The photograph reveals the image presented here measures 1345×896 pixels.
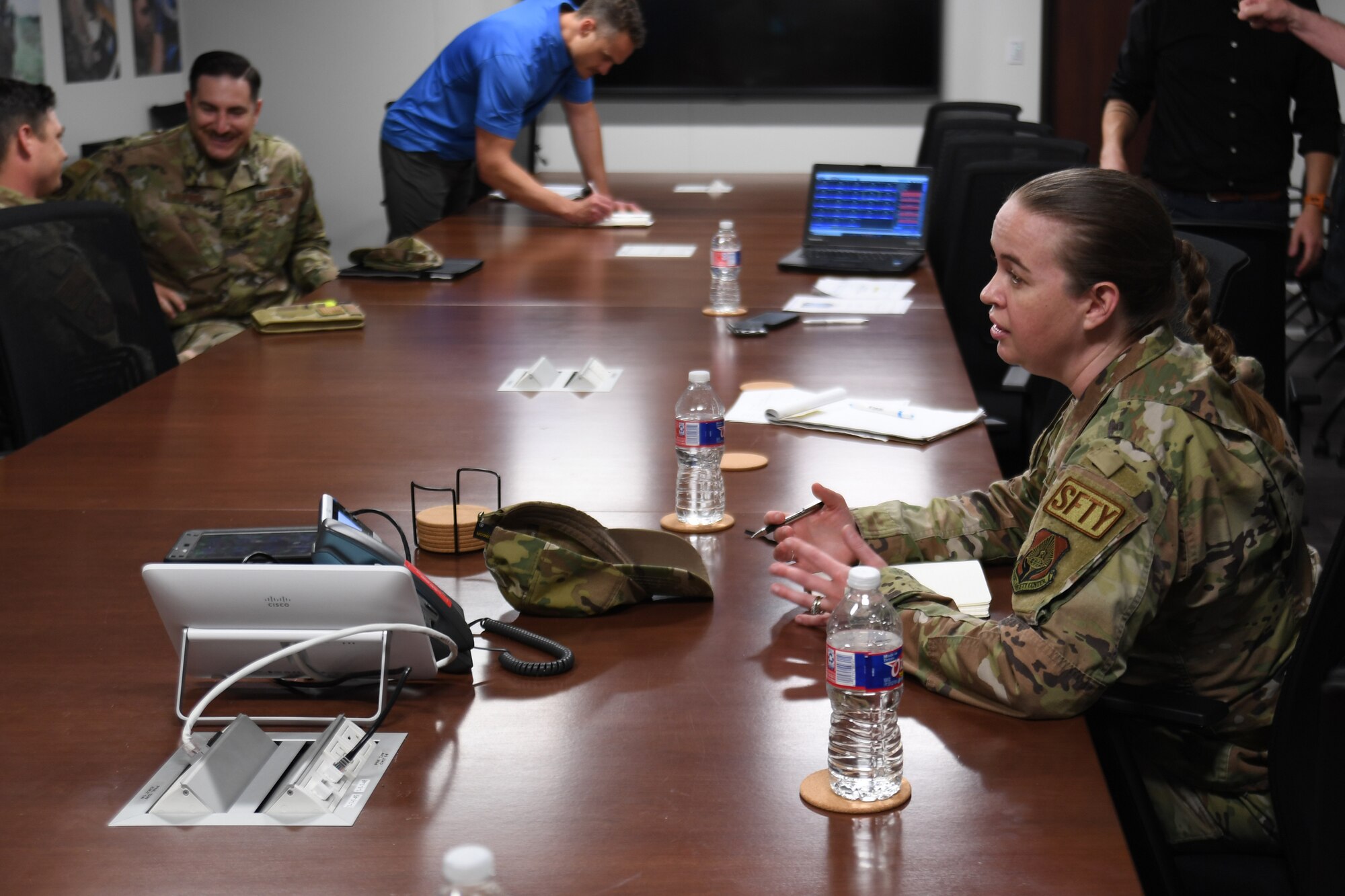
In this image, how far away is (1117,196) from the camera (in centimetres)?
146

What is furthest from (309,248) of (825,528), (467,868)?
(467,868)

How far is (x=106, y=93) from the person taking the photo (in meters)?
6.39

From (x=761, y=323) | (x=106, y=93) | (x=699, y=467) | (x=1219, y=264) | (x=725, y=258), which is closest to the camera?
(x=699, y=467)

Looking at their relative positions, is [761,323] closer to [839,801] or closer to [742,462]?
[742,462]

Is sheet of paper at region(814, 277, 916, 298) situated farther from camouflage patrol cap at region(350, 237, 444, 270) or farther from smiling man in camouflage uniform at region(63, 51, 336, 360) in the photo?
smiling man in camouflage uniform at region(63, 51, 336, 360)

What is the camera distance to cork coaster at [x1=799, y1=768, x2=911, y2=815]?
1.15 m

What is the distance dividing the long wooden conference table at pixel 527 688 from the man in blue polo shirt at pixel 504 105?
1879mm

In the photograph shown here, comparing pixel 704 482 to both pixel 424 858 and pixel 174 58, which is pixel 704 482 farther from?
pixel 174 58

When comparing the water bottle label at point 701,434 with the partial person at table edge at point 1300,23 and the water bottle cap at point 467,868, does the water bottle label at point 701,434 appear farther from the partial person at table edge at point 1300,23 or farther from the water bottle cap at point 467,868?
the partial person at table edge at point 1300,23

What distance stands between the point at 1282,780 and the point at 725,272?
2.09 metres

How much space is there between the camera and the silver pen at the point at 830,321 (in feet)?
10.3

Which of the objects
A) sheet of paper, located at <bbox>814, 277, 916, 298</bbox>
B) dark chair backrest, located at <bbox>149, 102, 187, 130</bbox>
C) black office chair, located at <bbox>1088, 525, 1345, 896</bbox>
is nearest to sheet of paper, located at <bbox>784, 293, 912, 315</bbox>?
sheet of paper, located at <bbox>814, 277, 916, 298</bbox>

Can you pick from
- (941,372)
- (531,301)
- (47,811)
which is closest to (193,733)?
(47,811)

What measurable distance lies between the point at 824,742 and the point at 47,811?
0.67 meters
